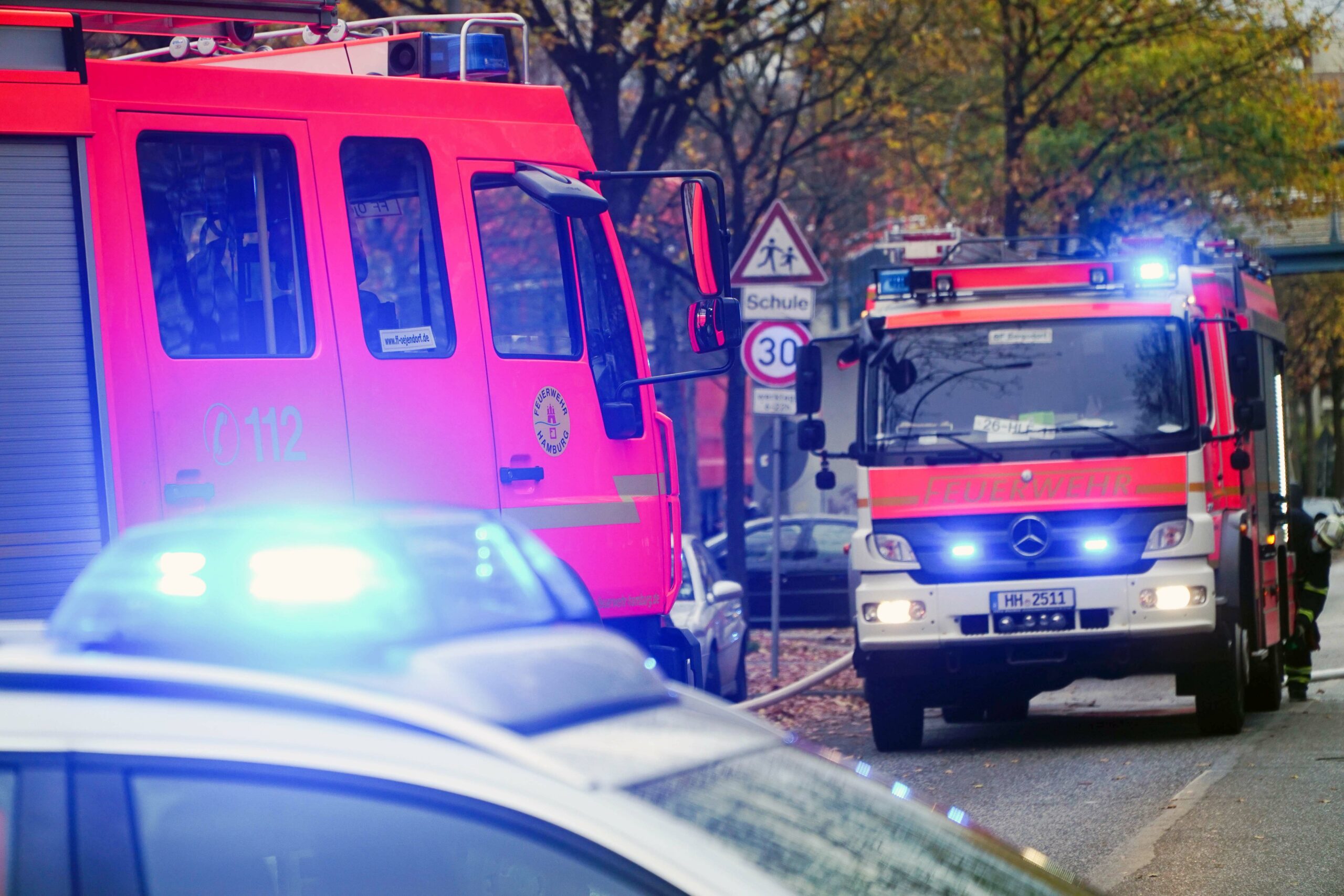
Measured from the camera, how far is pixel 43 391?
18.1 ft

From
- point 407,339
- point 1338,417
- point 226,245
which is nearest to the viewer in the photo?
point 226,245

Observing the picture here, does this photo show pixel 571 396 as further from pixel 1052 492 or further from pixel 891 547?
pixel 1052 492

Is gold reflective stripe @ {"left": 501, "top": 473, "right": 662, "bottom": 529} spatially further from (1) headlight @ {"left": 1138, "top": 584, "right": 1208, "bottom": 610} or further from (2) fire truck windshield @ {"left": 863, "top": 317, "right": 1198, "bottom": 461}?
(1) headlight @ {"left": 1138, "top": 584, "right": 1208, "bottom": 610}

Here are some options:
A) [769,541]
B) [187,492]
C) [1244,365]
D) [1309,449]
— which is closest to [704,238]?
[187,492]

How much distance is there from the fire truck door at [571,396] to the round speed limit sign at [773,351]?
19.9 feet

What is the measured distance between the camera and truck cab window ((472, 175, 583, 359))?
682cm

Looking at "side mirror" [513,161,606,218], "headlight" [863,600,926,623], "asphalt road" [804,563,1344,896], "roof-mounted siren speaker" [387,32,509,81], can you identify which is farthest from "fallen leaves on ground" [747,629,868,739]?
"roof-mounted siren speaker" [387,32,509,81]

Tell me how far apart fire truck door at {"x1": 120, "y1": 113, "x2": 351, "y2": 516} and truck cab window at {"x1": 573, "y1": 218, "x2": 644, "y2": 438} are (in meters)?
1.26

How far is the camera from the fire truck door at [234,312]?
588 centimetres

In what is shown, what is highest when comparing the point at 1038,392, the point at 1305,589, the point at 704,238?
the point at 704,238

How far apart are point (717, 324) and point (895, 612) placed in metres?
4.10

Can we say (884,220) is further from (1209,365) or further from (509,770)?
(509,770)

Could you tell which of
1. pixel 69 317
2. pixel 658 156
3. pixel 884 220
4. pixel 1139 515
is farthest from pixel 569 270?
pixel 884 220


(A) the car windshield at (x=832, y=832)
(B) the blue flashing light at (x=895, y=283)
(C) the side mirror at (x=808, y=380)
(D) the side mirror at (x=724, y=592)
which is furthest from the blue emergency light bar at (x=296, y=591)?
(D) the side mirror at (x=724, y=592)
